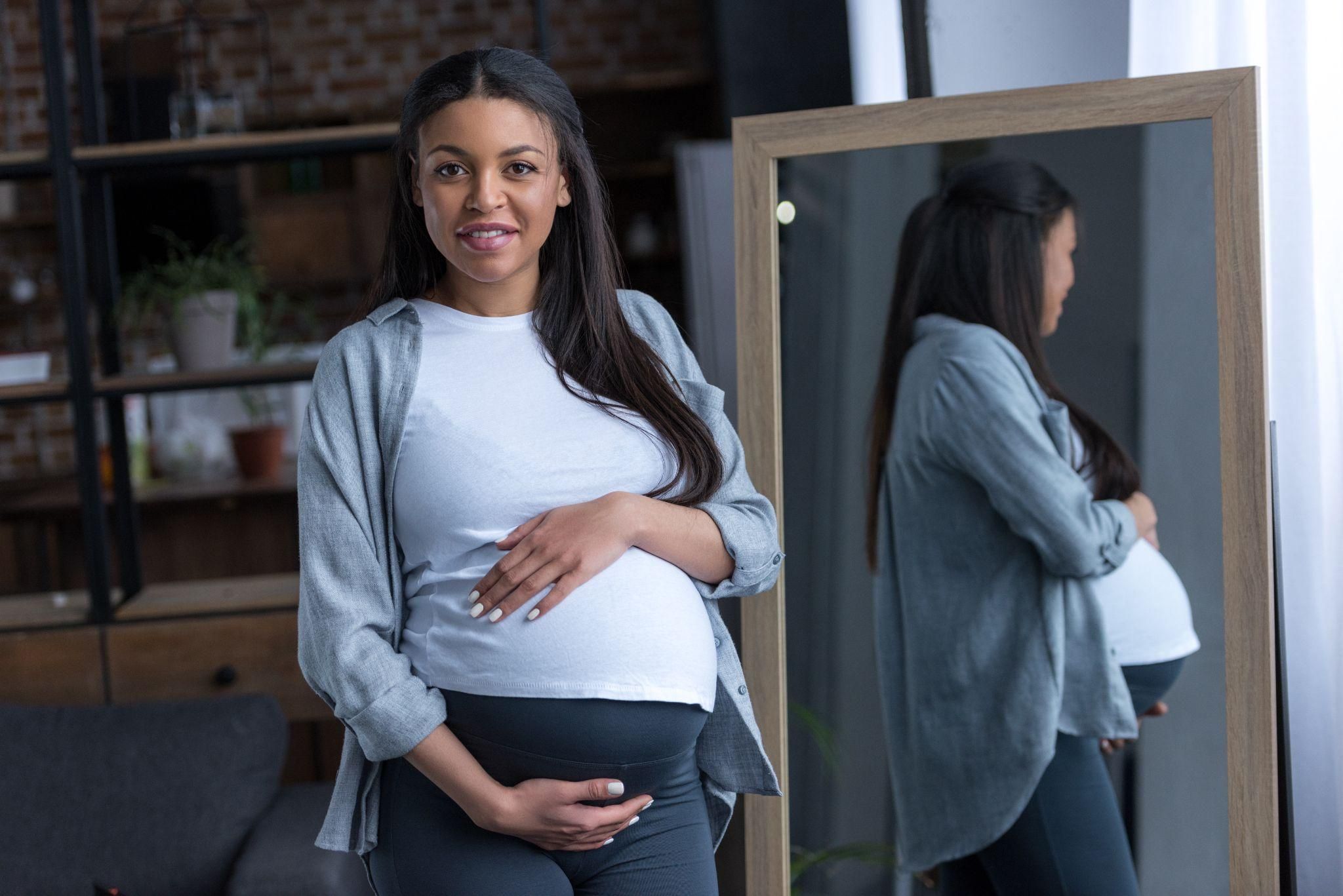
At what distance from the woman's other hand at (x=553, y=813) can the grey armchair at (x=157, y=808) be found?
27.5 inches

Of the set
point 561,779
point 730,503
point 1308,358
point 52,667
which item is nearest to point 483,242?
point 730,503

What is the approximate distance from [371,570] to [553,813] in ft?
0.98

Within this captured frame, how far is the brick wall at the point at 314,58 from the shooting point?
5047 mm

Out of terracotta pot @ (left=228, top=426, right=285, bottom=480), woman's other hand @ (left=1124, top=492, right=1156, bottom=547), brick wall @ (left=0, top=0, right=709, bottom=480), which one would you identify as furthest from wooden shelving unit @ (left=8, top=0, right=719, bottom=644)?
brick wall @ (left=0, top=0, right=709, bottom=480)

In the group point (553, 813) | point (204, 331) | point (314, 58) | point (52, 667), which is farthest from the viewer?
point (314, 58)

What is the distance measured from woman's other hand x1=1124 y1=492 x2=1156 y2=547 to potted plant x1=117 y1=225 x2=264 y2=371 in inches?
65.7

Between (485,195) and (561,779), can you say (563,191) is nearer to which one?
(485,195)

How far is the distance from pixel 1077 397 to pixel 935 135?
0.40 meters

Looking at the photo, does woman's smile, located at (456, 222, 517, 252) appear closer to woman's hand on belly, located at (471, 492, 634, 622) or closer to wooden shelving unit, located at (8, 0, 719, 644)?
woman's hand on belly, located at (471, 492, 634, 622)

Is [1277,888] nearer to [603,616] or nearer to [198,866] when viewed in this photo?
[603,616]

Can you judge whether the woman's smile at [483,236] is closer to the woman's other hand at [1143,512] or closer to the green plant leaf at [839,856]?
the woman's other hand at [1143,512]

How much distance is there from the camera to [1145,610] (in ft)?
4.97

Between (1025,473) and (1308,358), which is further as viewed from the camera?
(1308,358)

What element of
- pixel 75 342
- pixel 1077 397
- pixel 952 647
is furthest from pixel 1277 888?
pixel 75 342
